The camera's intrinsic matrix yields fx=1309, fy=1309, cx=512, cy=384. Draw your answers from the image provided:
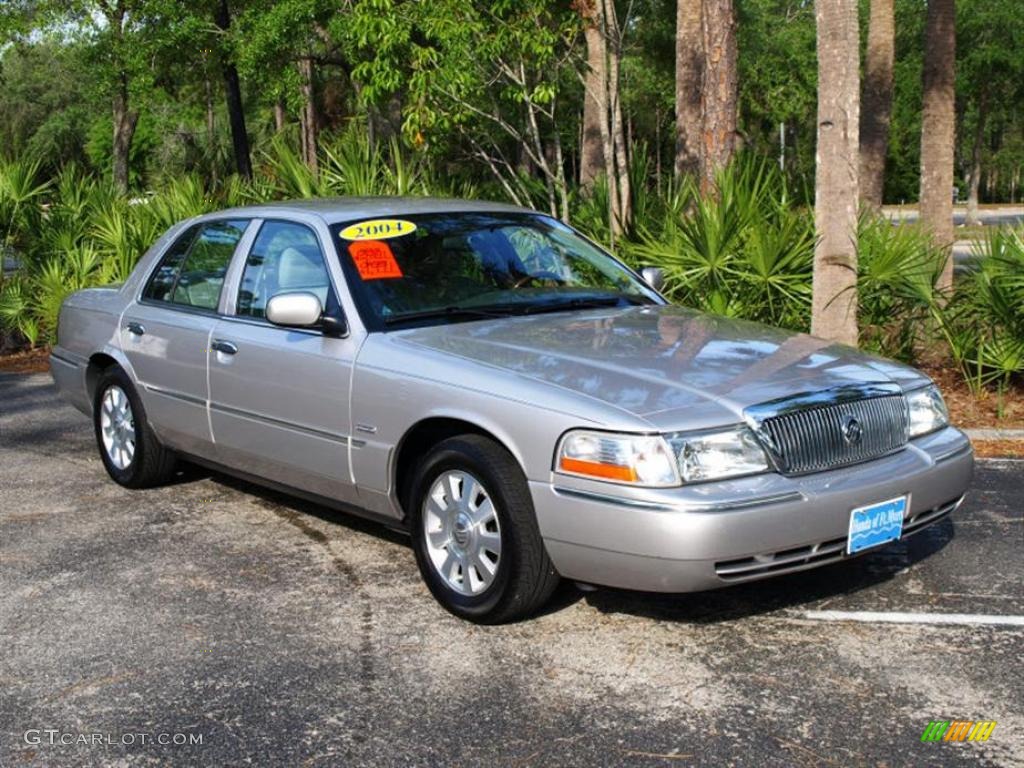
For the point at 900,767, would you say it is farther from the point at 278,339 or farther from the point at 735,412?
the point at 278,339

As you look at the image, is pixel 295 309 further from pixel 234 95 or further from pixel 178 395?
pixel 234 95

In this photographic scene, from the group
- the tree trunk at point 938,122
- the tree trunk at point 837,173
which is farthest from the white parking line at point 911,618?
the tree trunk at point 938,122

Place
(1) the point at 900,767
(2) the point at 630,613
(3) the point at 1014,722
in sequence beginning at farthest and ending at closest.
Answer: (2) the point at 630,613
(3) the point at 1014,722
(1) the point at 900,767

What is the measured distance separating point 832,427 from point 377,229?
2.38m

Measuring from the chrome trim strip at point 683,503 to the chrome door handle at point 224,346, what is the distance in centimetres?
228

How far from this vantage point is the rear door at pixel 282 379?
574 cm

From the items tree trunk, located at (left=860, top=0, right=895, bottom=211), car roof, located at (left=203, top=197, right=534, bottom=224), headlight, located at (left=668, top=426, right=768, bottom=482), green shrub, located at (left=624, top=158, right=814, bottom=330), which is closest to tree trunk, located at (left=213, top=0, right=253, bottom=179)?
tree trunk, located at (left=860, top=0, right=895, bottom=211)

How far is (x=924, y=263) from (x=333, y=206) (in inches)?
216

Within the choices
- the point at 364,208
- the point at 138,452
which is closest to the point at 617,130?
the point at 364,208

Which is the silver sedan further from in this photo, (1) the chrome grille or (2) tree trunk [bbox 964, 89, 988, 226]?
(2) tree trunk [bbox 964, 89, 988, 226]

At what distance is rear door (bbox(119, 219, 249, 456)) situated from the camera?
6690 millimetres

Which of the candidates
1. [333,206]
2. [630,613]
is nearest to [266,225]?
[333,206]

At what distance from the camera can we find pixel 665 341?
550 centimetres

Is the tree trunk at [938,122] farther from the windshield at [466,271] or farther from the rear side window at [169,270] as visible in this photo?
the rear side window at [169,270]
